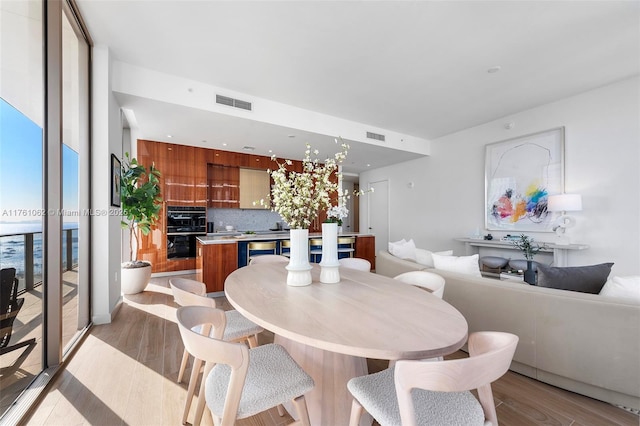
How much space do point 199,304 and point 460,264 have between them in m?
2.22

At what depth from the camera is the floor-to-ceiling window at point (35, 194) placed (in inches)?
60.6

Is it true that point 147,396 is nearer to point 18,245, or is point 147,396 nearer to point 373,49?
point 18,245

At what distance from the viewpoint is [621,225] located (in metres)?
3.44

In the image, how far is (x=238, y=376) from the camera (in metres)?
0.97

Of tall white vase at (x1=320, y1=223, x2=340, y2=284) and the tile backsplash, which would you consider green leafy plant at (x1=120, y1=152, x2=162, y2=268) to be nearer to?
the tile backsplash

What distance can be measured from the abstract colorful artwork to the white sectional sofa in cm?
294

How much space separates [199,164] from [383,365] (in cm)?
521

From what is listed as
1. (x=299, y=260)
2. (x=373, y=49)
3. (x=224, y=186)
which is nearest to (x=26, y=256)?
(x=299, y=260)

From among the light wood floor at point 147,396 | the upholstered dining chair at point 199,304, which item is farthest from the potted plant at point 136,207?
the upholstered dining chair at point 199,304

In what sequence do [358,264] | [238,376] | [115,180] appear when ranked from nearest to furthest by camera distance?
1. [238,376]
2. [358,264]
3. [115,180]

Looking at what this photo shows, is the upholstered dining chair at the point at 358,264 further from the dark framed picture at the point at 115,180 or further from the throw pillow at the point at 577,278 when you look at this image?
the dark framed picture at the point at 115,180

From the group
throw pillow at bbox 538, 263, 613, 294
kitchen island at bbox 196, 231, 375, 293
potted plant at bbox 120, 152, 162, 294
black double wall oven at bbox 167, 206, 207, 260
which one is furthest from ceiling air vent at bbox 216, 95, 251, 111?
throw pillow at bbox 538, 263, 613, 294

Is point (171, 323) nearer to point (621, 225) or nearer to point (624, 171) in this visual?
point (621, 225)

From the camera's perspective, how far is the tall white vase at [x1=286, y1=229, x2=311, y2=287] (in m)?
1.64
